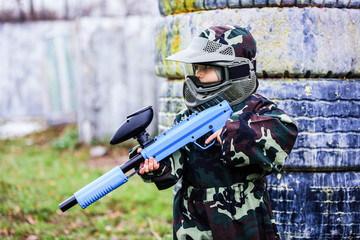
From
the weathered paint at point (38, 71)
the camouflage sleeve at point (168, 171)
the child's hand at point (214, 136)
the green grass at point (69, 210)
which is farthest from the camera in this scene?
the weathered paint at point (38, 71)

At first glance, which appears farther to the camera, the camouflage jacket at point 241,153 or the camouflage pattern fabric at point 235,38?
the camouflage pattern fabric at point 235,38

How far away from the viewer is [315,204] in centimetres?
260

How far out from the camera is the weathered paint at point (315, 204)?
2607mm

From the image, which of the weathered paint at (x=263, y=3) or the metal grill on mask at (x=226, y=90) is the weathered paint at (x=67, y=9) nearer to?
the weathered paint at (x=263, y=3)

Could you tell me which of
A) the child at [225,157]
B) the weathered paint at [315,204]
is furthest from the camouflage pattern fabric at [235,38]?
the weathered paint at [315,204]

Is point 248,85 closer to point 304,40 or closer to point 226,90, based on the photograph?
point 226,90

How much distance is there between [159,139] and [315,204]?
1.16 m

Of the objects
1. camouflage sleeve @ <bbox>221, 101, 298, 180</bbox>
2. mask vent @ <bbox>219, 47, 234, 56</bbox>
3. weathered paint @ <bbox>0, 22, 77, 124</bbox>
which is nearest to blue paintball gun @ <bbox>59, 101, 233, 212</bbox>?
camouflage sleeve @ <bbox>221, 101, 298, 180</bbox>

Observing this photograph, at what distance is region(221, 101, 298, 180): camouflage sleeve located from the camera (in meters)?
1.90

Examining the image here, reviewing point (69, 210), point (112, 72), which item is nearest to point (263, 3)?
point (69, 210)

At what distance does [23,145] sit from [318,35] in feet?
23.9

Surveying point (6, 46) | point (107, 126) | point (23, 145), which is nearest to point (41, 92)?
point (6, 46)

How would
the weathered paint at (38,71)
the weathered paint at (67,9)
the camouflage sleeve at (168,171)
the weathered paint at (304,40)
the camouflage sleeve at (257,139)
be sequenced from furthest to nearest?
the weathered paint at (38,71)
the weathered paint at (67,9)
the weathered paint at (304,40)
the camouflage sleeve at (168,171)
the camouflage sleeve at (257,139)

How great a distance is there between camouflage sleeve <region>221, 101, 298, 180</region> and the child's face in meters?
0.22
